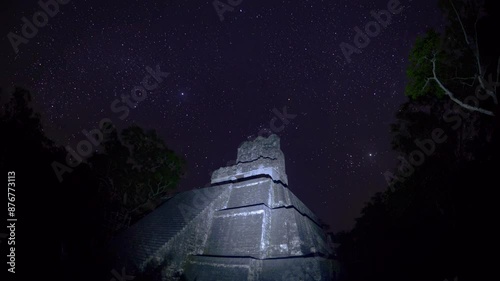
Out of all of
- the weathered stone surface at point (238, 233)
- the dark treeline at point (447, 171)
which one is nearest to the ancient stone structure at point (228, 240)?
the weathered stone surface at point (238, 233)

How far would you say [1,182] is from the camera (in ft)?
29.6

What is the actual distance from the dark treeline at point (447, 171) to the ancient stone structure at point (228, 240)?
4.81 m

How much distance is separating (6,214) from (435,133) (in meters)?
20.6

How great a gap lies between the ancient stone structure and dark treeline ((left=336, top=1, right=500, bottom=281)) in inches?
190

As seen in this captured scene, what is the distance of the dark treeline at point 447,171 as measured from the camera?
9.05m

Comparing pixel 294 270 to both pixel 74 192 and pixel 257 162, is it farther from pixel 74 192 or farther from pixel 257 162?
pixel 74 192

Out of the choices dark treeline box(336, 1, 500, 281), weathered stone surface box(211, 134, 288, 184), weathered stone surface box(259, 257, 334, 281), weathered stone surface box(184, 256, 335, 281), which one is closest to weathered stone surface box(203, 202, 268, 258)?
weathered stone surface box(184, 256, 335, 281)

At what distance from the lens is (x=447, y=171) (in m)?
13.4

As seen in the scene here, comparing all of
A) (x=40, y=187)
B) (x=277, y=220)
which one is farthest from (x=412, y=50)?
(x=40, y=187)

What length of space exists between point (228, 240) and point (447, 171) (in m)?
12.8

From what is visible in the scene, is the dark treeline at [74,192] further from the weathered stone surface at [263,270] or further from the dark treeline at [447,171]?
the dark treeline at [447,171]

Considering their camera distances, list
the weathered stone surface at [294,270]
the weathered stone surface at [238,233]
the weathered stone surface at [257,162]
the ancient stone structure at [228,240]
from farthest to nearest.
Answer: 1. the weathered stone surface at [257,162]
2. the weathered stone surface at [238,233]
3. the ancient stone structure at [228,240]
4. the weathered stone surface at [294,270]

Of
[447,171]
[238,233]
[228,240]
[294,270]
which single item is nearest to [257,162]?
[238,233]

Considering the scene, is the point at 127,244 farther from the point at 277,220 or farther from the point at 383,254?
the point at 383,254
